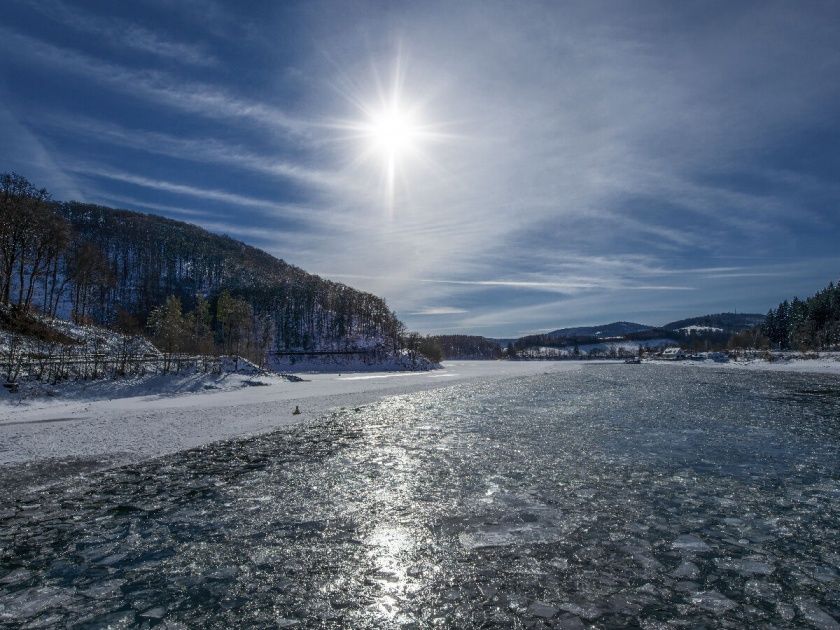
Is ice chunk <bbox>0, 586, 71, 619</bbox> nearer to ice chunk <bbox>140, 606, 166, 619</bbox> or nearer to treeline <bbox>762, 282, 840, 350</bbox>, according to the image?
ice chunk <bbox>140, 606, 166, 619</bbox>

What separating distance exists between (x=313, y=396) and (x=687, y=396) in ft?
97.3

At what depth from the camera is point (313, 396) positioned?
36.0 meters

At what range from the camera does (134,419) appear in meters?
22.1

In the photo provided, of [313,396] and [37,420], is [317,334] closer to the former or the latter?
[313,396]

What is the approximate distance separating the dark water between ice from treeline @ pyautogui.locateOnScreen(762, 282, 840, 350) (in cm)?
14864

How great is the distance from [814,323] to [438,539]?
6864 inches

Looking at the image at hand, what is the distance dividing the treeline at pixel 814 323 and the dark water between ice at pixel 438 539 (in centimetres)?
14864

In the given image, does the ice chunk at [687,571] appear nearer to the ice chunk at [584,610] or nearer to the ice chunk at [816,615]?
the ice chunk at [816,615]

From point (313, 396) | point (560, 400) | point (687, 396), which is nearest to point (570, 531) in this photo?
point (560, 400)

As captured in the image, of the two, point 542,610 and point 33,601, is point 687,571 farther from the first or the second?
point 33,601

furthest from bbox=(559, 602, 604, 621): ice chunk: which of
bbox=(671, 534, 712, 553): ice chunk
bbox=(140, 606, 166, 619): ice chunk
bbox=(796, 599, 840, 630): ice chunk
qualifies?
bbox=(140, 606, 166, 619): ice chunk

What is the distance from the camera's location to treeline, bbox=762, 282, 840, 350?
Result: 429 ft

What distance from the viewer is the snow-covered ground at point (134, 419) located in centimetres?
1507

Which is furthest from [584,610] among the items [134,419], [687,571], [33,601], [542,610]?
[134,419]
